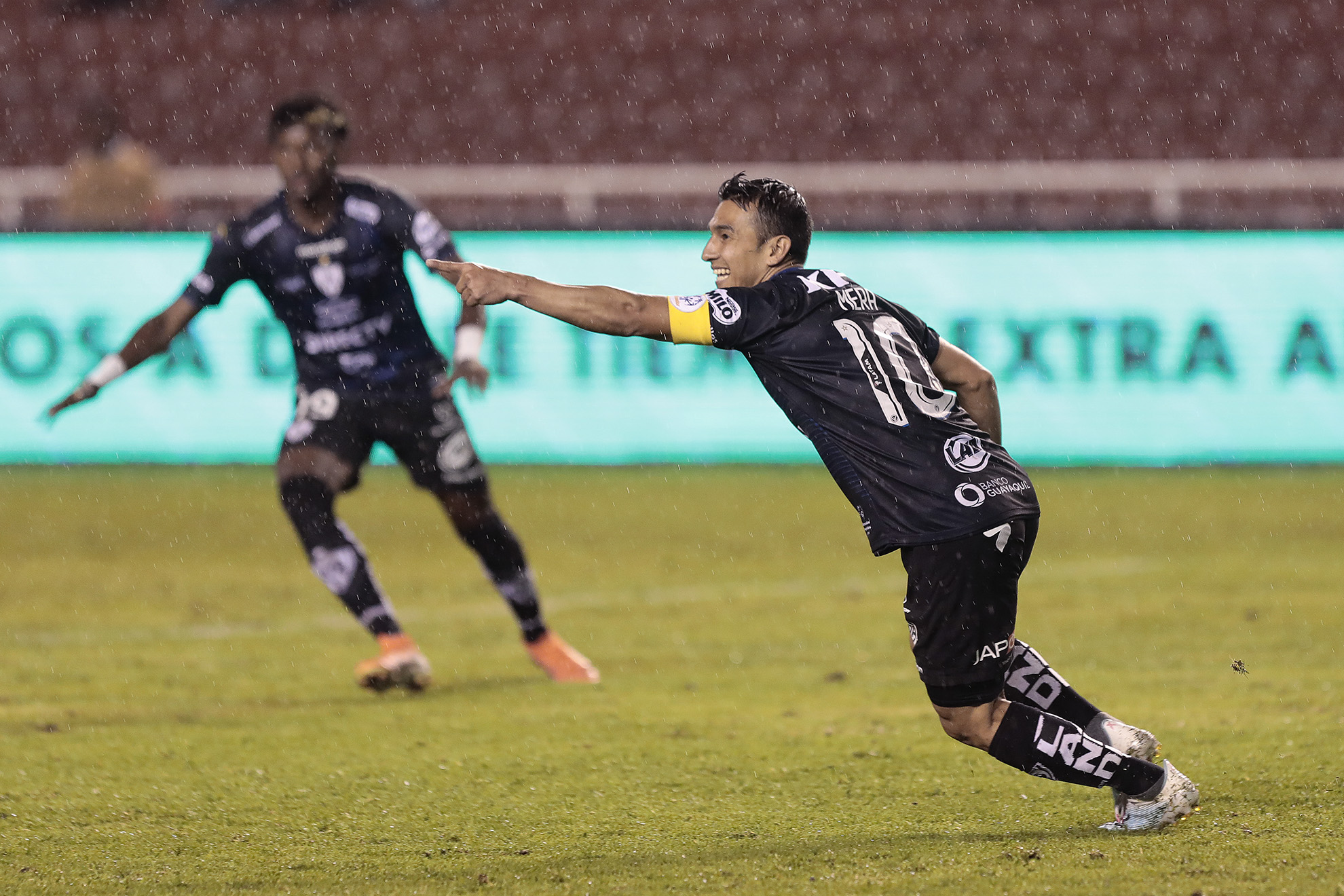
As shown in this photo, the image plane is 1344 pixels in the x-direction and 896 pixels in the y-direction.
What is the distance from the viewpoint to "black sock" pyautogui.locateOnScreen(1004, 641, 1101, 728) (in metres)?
4.12

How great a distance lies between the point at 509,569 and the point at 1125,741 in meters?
3.05

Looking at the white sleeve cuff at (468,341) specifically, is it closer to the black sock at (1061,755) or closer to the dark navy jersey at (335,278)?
the dark navy jersey at (335,278)

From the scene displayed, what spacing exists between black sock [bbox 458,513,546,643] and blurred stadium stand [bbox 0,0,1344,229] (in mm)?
10293

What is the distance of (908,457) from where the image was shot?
3.92m

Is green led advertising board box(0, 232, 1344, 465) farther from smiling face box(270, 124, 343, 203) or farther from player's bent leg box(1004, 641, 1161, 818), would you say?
player's bent leg box(1004, 641, 1161, 818)

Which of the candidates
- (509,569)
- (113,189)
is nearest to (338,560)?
(509,569)

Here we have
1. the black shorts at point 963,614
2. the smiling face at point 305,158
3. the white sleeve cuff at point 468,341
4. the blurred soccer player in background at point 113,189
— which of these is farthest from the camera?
the blurred soccer player in background at point 113,189

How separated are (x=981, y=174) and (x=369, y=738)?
9.35 metres

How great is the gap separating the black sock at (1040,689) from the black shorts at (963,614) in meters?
0.22

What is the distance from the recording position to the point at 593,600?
8.04m

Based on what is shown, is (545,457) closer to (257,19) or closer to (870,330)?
(870,330)

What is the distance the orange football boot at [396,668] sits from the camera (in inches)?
238

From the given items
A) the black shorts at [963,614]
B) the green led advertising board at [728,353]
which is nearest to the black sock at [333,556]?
the black shorts at [963,614]

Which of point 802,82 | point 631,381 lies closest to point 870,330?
point 631,381
